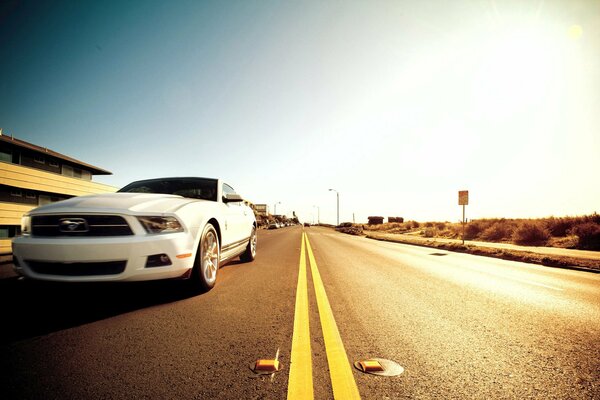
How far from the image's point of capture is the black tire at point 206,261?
12.1 ft

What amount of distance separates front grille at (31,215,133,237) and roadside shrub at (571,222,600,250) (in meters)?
18.1

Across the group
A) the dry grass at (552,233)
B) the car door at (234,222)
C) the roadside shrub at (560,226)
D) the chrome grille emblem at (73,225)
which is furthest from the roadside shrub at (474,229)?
the chrome grille emblem at (73,225)

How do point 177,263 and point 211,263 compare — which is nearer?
point 177,263

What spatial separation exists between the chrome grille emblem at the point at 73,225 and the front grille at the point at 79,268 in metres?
0.36

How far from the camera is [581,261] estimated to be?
791 cm

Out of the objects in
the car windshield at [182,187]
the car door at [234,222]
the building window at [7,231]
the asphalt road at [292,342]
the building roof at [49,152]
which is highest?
the building roof at [49,152]

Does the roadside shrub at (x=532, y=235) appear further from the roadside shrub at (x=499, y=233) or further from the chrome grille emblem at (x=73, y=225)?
the chrome grille emblem at (x=73, y=225)

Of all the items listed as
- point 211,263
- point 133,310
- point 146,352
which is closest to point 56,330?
point 133,310

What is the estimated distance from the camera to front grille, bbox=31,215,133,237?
2.89 m

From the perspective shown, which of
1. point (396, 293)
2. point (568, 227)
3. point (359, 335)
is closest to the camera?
point (359, 335)

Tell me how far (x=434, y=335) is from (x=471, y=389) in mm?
870

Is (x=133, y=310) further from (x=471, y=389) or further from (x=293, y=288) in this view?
(x=471, y=389)

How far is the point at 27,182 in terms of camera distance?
20.5 meters

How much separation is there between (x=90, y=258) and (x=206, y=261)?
1.43 m
